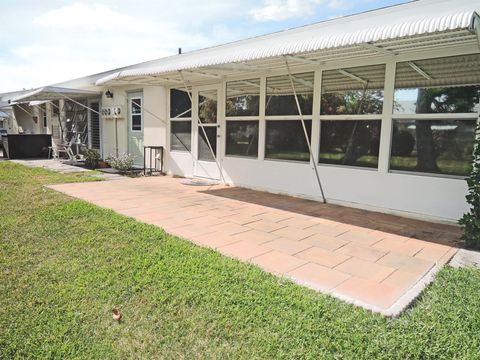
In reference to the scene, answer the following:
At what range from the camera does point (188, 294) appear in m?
2.50

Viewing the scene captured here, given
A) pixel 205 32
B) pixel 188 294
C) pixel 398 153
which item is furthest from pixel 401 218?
pixel 205 32

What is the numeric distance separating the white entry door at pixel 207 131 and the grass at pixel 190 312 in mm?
4327

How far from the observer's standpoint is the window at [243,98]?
6703mm

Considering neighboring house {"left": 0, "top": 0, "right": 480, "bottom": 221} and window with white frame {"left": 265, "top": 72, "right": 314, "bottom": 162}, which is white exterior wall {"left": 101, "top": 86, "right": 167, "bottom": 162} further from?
window with white frame {"left": 265, "top": 72, "right": 314, "bottom": 162}

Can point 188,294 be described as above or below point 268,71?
below

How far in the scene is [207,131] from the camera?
7.79 metres

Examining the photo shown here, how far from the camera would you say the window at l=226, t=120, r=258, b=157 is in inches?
268

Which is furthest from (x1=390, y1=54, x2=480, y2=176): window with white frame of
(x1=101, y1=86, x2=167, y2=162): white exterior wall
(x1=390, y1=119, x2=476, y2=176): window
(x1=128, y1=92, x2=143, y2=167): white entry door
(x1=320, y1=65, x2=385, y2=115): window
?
(x1=128, y1=92, x2=143, y2=167): white entry door

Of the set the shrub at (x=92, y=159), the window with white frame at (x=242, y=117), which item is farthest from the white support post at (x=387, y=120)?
the shrub at (x=92, y=159)

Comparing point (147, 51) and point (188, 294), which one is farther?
point (147, 51)

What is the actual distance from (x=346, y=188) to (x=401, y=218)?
0.99m

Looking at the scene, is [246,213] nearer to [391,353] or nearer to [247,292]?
[247,292]

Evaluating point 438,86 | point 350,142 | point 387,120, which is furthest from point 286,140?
point 438,86

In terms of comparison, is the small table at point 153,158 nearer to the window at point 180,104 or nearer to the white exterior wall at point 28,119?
the window at point 180,104
